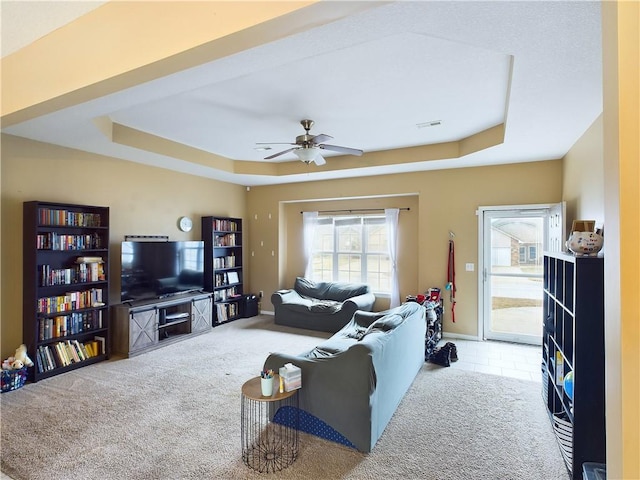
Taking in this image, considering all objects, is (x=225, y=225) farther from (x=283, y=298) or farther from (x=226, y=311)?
(x=283, y=298)

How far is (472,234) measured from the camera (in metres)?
5.23

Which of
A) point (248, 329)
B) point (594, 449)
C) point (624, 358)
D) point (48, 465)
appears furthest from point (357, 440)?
point (248, 329)

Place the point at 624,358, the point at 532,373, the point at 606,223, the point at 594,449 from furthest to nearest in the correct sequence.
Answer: the point at 532,373, the point at 594,449, the point at 606,223, the point at 624,358

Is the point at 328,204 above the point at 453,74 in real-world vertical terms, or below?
below

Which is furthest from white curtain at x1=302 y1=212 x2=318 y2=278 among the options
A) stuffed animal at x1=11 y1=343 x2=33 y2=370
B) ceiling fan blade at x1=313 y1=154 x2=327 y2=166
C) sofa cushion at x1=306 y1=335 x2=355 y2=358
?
stuffed animal at x1=11 y1=343 x2=33 y2=370

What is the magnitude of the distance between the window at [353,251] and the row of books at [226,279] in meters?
1.58

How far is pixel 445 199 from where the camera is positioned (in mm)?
5414

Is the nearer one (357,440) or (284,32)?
(284,32)

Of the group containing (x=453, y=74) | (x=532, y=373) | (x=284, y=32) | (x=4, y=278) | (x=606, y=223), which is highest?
(x=453, y=74)

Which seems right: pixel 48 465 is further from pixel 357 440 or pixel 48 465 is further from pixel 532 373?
pixel 532 373

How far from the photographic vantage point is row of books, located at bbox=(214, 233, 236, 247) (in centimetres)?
630

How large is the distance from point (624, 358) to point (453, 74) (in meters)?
2.56

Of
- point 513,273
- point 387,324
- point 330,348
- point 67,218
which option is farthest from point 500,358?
point 67,218

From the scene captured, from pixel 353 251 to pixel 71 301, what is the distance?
452 centimetres
